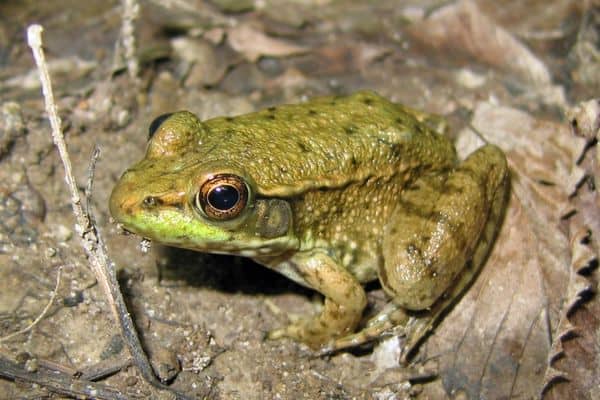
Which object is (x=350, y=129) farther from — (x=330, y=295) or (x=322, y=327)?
(x=322, y=327)

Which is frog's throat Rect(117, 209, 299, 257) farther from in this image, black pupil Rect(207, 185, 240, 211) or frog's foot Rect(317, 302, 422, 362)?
frog's foot Rect(317, 302, 422, 362)

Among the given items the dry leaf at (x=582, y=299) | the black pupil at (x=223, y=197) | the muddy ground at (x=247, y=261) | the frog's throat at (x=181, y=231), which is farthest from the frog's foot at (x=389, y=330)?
the black pupil at (x=223, y=197)

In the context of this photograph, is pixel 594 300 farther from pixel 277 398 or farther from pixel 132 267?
pixel 132 267

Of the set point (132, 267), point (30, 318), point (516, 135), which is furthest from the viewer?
point (516, 135)

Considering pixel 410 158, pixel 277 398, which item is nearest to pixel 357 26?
pixel 410 158

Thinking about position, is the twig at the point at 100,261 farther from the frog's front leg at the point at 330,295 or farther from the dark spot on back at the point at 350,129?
the dark spot on back at the point at 350,129

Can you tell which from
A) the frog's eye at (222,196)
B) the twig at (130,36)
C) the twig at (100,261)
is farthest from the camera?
the twig at (130,36)
